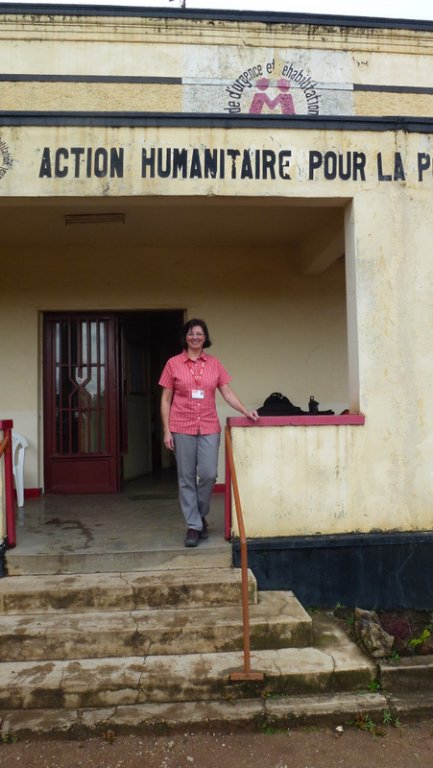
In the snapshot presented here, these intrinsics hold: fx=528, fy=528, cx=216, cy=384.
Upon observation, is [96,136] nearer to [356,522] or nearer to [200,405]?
[200,405]

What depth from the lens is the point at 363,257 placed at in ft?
13.4

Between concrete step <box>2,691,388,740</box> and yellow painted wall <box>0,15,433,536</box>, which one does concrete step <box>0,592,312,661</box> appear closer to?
concrete step <box>2,691,388,740</box>

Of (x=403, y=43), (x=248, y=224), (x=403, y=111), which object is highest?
(x=403, y=43)

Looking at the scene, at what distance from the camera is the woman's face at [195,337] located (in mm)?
3959

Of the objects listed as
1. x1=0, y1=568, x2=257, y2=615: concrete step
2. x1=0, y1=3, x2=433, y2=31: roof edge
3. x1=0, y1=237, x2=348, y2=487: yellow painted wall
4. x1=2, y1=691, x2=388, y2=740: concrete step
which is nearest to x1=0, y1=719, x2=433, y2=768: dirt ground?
x1=2, y1=691, x2=388, y2=740: concrete step

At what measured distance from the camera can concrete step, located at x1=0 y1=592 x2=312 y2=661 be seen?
3145 mm

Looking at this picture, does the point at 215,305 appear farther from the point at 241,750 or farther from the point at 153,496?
the point at 241,750

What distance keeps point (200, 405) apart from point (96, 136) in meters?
2.17

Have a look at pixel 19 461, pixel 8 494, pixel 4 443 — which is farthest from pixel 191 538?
pixel 19 461

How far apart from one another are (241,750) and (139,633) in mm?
887

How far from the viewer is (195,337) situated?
396 centimetres

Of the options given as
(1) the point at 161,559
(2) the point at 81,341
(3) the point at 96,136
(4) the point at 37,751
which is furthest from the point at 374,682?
(2) the point at 81,341

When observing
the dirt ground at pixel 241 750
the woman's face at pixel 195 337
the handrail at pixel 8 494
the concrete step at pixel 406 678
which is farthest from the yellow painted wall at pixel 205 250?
the dirt ground at pixel 241 750

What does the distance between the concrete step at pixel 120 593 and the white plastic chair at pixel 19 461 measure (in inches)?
81.9
